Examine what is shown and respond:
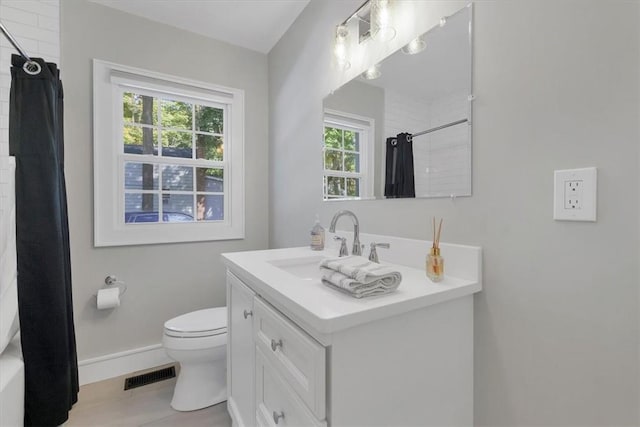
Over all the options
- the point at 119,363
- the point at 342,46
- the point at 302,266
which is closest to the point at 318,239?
the point at 302,266

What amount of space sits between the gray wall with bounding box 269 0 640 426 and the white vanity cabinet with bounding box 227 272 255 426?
0.81 meters

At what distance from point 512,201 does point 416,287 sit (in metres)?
0.39

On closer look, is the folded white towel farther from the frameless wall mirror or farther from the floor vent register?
the floor vent register

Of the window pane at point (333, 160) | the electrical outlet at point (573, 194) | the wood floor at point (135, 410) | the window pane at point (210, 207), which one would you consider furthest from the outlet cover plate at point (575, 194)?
the window pane at point (210, 207)

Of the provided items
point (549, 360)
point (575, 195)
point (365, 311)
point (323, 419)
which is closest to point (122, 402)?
point (323, 419)

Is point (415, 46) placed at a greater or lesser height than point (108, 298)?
greater

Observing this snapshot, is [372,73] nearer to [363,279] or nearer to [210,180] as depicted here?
[363,279]

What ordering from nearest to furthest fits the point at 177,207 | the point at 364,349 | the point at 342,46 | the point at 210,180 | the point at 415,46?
the point at 364,349 → the point at 415,46 → the point at 342,46 → the point at 177,207 → the point at 210,180

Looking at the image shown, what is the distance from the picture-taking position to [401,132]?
1251mm

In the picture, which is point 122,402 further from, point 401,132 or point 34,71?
point 401,132

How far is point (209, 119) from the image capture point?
2.38 meters

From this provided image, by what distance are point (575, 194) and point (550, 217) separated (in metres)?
0.08

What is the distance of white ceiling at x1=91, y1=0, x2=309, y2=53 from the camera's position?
1.94 meters

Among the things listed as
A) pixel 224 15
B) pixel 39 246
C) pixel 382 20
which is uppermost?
pixel 224 15
